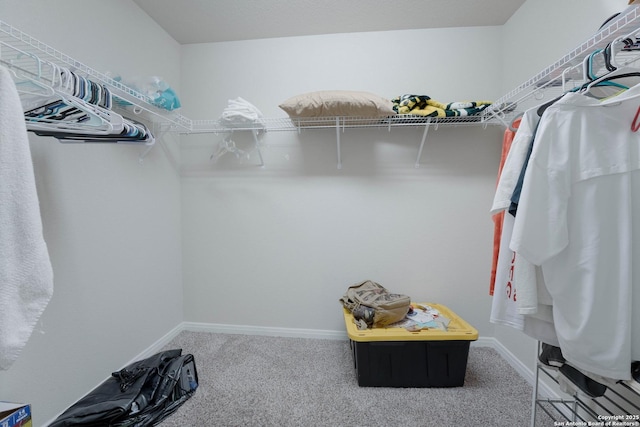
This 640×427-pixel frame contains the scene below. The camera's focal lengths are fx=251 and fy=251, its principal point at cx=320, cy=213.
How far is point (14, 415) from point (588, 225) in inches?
81.3

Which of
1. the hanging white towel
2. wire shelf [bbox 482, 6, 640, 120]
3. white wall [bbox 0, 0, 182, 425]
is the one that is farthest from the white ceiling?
the hanging white towel

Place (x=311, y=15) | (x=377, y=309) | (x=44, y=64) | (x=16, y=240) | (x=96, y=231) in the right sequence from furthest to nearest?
(x=311, y=15), (x=377, y=309), (x=96, y=231), (x=44, y=64), (x=16, y=240)

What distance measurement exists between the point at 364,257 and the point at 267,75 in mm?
1707

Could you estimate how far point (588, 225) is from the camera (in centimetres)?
82

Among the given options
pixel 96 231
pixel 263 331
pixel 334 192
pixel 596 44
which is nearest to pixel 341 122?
pixel 334 192

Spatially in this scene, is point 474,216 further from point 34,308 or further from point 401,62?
point 34,308

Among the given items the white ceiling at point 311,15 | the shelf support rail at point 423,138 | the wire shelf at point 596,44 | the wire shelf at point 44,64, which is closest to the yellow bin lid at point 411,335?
the shelf support rail at point 423,138

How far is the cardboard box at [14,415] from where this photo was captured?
33.8 inches

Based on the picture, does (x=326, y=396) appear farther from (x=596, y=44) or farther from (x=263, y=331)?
(x=596, y=44)

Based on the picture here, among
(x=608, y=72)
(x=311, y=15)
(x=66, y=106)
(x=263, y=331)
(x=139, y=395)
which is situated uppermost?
(x=311, y=15)

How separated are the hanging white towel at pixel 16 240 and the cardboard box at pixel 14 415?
0.41 meters

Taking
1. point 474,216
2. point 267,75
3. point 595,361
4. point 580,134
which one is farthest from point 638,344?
point 267,75

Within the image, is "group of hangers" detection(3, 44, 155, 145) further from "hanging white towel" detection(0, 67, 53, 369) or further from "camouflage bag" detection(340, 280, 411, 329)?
"camouflage bag" detection(340, 280, 411, 329)

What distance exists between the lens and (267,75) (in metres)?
2.08
